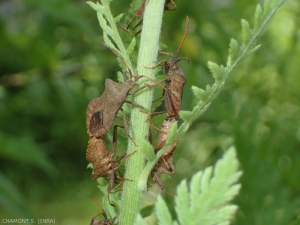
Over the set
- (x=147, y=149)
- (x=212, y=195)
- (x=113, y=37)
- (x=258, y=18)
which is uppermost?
(x=113, y=37)

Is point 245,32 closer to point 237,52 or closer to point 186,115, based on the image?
point 237,52

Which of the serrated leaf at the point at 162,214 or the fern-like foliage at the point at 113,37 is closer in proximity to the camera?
the serrated leaf at the point at 162,214

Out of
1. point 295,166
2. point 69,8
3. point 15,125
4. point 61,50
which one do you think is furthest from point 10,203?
point 15,125

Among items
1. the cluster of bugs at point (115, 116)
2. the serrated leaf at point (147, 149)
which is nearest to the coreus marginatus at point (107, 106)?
the cluster of bugs at point (115, 116)

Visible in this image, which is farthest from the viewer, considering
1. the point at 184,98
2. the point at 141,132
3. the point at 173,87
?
the point at 184,98

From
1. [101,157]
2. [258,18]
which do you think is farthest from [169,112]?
[258,18]

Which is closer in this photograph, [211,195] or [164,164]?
[211,195]

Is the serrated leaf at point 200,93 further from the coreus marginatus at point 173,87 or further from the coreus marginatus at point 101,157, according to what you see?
the coreus marginatus at point 101,157
